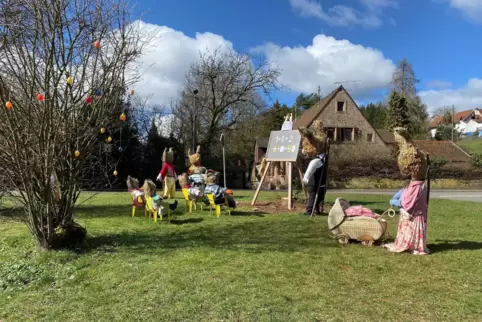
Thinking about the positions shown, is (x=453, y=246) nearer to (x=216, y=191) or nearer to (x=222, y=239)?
(x=222, y=239)

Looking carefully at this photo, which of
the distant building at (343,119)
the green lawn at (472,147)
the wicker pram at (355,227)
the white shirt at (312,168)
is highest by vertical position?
the distant building at (343,119)

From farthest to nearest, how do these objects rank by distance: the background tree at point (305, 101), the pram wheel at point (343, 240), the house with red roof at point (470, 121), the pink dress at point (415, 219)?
the house with red roof at point (470, 121), the background tree at point (305, 101), the pram wheel at point (343, 240), the pink dress at point (415, 219)

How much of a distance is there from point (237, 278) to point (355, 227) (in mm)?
2701

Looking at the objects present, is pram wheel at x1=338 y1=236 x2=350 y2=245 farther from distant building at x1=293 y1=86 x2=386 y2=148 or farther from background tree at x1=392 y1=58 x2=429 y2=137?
background tree at x1=392 y1=58 x2=429 y2=137

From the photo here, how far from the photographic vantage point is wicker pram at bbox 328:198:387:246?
21.3 feet

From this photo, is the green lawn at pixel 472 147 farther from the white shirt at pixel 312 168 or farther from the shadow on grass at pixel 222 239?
the shadow on grass at pixel 222 239

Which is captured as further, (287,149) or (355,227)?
(287,149)

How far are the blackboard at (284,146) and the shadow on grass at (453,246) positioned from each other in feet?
16.6

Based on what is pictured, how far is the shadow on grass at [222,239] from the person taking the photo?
21.1 feet

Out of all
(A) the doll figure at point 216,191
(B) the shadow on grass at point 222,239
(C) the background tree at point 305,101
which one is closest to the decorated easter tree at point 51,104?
(B) the shadow on grass at point 222,239

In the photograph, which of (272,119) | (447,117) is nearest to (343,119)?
(272,119)

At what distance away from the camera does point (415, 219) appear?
5.91 m

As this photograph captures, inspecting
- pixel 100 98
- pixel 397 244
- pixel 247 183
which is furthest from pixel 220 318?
pixel 247 183

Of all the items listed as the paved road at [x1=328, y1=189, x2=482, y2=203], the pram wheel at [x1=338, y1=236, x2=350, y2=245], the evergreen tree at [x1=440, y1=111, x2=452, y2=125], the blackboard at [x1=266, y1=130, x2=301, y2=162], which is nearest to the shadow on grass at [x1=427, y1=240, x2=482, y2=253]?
the pram wheel at [x1=338, y1=236, x2=350, y2=245]
